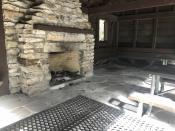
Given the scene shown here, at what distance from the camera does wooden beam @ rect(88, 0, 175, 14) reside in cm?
→ 339

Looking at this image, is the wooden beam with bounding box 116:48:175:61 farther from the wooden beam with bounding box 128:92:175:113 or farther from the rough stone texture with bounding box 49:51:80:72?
the wooden beam with bounding box 128:92:175:113

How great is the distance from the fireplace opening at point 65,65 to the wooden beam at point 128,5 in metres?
1.45

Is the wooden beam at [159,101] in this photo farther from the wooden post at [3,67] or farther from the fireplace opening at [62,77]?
the wooden post at [3,67]

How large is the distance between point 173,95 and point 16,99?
10.7 feet

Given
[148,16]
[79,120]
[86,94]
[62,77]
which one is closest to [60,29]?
[62,77]

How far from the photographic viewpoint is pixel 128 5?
12.9 ft

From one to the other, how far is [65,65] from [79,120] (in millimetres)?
2564

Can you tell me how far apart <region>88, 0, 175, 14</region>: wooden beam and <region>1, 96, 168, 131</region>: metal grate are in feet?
8.35

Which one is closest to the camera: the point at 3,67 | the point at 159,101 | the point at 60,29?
the point at 159,101

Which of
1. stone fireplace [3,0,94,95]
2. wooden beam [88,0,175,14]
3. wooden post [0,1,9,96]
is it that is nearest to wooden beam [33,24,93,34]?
stone fireplace [3,0,94,95]

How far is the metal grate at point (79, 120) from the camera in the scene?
2.11m

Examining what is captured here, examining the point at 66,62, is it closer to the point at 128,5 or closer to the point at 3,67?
the point at 3,67

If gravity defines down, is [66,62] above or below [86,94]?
above

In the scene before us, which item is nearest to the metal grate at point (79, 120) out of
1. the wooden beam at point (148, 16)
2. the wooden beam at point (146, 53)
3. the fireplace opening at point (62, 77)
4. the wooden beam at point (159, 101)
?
the wooden beam at point (159, 101)
